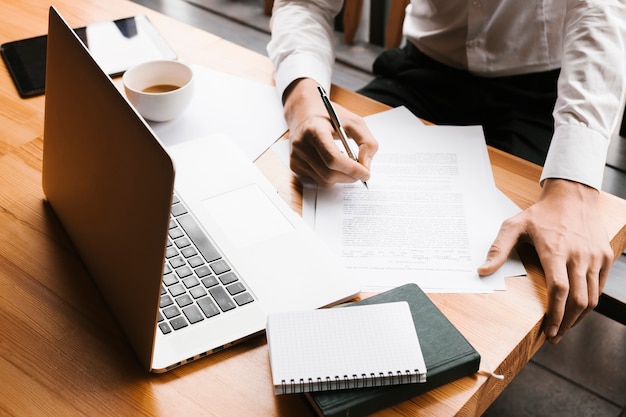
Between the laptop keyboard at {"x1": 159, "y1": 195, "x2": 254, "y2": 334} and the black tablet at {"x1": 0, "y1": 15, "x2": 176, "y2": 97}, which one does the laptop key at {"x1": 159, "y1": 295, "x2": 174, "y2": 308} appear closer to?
the laptop keyboard at {"x1": 159, "y1": 195, "x2": 254, "y2": 334}

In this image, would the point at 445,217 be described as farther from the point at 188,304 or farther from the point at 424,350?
the point at 188,304

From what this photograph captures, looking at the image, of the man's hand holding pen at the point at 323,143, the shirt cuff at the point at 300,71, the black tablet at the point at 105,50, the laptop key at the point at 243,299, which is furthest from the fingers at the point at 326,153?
the black tablet at the point at 105,50

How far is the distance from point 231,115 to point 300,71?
135 mm

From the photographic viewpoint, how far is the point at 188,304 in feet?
2.32

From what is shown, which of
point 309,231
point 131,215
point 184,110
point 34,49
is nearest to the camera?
point 131,215

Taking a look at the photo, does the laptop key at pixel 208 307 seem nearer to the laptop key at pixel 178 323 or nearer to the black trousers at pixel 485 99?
the laptop key at pixel 178 323

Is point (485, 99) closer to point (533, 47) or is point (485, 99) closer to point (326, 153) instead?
point (533, 47)

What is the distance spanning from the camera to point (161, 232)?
0.58m

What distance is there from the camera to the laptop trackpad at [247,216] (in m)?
0.81

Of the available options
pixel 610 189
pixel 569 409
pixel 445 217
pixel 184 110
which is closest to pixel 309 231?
pixel 445 217

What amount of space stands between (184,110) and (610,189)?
33.7 inches

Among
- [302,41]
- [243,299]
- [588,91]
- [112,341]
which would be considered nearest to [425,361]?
[243,299]

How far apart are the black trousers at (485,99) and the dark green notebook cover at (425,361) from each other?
22.0 inches

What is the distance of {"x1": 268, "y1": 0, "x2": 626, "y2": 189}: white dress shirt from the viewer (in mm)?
938
